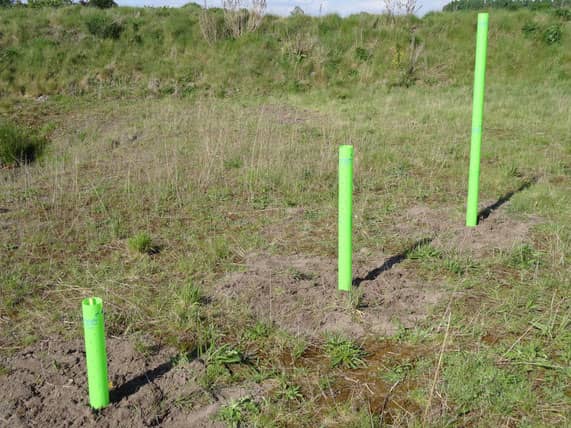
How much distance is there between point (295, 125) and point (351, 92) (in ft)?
13.5

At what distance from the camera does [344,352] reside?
9.76 feet

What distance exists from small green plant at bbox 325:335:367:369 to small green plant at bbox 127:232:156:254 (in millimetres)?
1901

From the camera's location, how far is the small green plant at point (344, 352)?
9.54 ft

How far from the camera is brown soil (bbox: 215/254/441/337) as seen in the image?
329 centimetres

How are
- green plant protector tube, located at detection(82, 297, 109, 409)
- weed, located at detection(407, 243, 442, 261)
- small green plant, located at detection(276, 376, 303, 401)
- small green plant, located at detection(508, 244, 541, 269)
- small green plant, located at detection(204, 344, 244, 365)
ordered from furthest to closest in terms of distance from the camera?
1. weed, located at detection(407, 243, 442, 261)
2. small green plant, located at detection(508, 244, 541, 269)
3. small green plant, located at detection(204, 344, 244, 365)
4. small green plant, located at detection(276, 376, 303, 401)
5. green plant protector tube, located at detection(82, 297, 109, 409)

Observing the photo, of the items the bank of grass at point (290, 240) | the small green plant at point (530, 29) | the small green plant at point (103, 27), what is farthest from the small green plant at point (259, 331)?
the small green plant at point (530, 29)

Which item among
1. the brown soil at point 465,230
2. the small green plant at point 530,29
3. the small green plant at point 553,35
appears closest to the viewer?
the brown soil at point 465,230

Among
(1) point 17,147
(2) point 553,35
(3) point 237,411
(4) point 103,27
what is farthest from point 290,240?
(2) point 553,35

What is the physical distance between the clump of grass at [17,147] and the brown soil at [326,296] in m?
4.66

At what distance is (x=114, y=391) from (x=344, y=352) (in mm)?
1220

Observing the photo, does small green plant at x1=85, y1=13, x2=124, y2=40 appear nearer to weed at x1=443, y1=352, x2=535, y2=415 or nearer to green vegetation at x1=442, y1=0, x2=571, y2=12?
green vegetation at x1=442, y1=0, x2=571, y2=12

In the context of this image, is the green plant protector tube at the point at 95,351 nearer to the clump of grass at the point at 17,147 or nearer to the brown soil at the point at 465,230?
the brown soil at the point at 465,230

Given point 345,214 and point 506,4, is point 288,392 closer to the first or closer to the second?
point 345,214

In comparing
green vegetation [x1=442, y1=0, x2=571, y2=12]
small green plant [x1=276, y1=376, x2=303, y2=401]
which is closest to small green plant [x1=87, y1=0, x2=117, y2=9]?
green vegetation [x1=442, y1=0, x2=571, y2=12]
